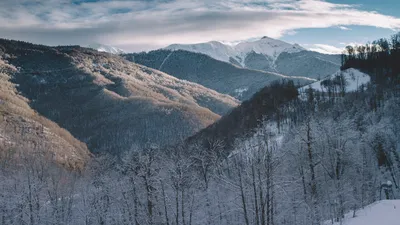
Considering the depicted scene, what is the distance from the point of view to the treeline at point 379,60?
445 feet

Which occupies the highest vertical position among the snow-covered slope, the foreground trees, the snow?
the snow-covered slope

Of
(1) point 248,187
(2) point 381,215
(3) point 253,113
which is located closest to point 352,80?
(3) point 253,113

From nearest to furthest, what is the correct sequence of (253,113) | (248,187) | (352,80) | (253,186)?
1. (253,186)
2. (248,187)
3. (253,113)
4. (352,80)

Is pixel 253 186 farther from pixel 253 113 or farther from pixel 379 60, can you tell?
pixel 379 60

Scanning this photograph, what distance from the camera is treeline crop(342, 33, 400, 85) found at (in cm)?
13574

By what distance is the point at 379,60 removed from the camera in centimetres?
15912

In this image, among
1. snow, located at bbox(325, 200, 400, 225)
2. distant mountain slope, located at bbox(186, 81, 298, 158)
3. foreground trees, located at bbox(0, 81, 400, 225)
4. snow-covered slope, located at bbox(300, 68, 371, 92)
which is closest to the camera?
snow, located at bbox(325, 200, 400, 225)

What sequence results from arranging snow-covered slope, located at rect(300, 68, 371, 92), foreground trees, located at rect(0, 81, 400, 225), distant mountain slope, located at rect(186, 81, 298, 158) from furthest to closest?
1. snow-covered slope, located at rect(300, 68, 371, 92)
2. distant mountain slope, located at rect(186, 81, 298, 158)
3. foreground trees, located at rect(0, 81, 400, 225)

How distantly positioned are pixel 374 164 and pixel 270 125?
190 ft

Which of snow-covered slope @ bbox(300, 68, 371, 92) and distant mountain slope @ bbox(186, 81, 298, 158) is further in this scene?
snow-covered slope @ bbox(300, 68, 371, 92)

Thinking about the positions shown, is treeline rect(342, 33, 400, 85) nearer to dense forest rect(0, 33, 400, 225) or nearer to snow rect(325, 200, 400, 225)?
dense forest rect(0, 33, 400, 225)

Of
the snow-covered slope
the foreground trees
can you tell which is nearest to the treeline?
the snow-covered slope

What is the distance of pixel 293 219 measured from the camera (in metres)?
48.9

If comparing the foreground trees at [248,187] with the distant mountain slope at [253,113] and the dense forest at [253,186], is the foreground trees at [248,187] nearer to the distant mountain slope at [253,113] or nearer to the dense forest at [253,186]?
the dense forest at [253,186]
